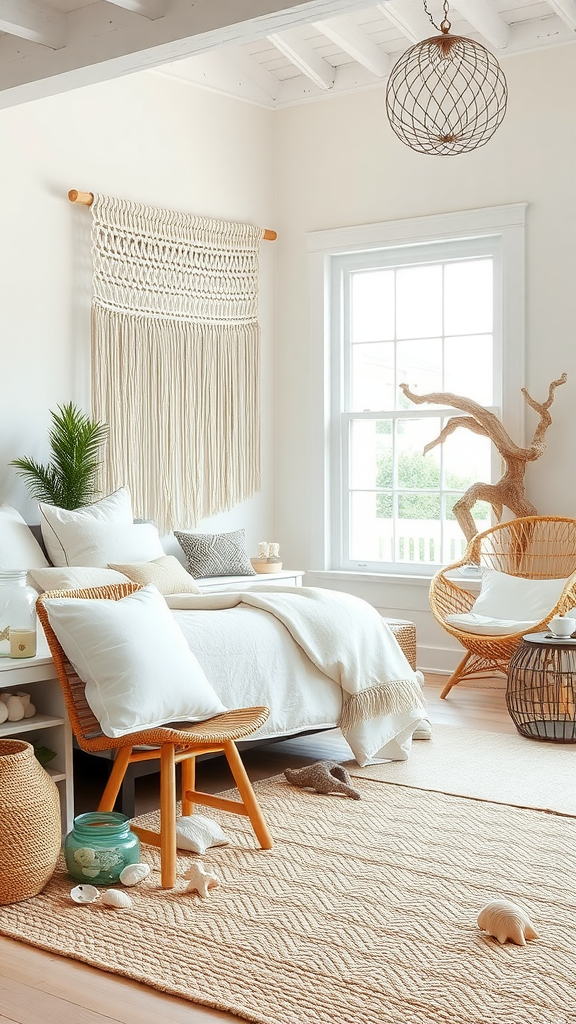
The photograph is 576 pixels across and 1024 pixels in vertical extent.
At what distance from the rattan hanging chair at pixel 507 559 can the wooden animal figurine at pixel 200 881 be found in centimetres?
264

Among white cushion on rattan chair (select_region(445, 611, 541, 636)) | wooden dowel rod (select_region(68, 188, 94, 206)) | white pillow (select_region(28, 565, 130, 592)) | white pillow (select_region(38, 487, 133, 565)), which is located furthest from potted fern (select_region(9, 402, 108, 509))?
white cushion on rattan chair (select_region(445, 611, 541, 636))

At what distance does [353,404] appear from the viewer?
6.52 meters

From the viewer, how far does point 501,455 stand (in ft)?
18.4

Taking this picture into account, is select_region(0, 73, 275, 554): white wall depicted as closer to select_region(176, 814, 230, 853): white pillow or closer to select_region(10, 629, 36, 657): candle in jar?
select_region(10, 629, 36, 657): candle in jar

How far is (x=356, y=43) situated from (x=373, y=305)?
55.7 inches

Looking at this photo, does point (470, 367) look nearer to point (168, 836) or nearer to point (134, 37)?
point (134, 37)

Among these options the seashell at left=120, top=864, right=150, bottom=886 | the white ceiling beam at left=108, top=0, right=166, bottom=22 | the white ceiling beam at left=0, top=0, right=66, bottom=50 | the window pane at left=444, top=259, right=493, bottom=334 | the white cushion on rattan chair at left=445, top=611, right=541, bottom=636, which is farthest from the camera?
the window pane at left=444, top=259, right=493, bottom=334

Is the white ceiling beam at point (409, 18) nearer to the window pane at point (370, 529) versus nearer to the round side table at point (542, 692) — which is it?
the window pane at point (370, 529)

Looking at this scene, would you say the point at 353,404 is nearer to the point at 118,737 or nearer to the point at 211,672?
the point at 211,672

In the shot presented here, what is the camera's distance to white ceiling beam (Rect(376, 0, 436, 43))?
18.2 feet

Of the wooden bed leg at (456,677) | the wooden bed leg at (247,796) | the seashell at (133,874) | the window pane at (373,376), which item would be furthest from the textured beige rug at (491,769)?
the window pane at (373,376)

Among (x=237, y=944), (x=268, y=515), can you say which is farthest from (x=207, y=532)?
(x=237, y=944)

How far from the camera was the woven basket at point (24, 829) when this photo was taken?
2623mm

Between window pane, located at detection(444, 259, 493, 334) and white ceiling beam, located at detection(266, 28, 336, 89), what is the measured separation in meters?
1.33
